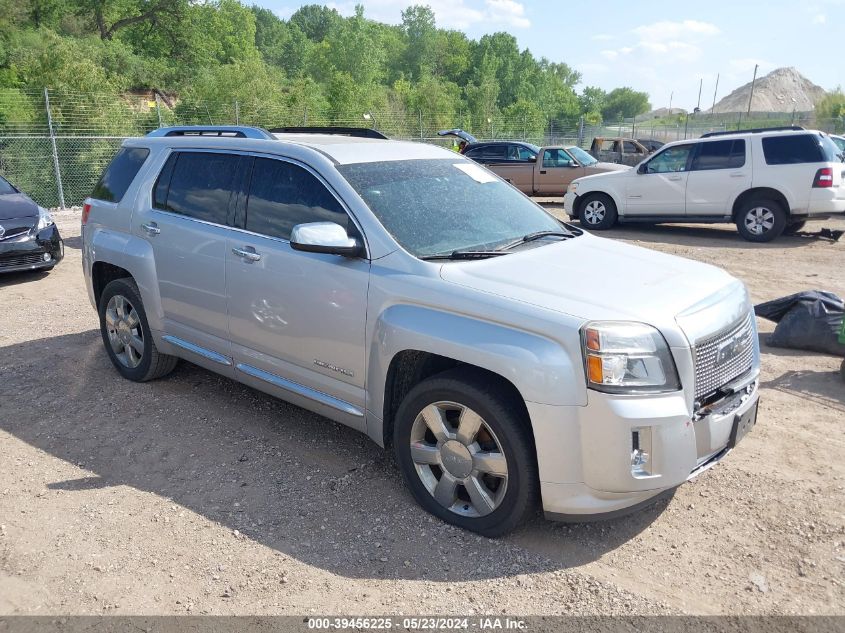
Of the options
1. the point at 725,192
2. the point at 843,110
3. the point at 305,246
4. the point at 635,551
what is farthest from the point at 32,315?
the point at 843,110

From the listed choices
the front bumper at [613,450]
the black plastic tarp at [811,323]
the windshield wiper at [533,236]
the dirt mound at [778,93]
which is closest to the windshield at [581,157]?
the black plastic tarp at [811,323]

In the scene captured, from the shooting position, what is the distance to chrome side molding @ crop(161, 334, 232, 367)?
480cm

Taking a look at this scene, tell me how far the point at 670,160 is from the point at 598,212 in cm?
172

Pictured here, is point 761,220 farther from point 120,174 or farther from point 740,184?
point 120,174

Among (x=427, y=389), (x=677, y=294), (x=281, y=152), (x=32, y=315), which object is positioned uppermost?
(x=281, y=152)

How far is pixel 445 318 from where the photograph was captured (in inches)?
138

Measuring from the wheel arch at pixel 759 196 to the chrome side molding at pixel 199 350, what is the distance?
35.2ft

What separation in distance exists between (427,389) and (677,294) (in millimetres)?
1304

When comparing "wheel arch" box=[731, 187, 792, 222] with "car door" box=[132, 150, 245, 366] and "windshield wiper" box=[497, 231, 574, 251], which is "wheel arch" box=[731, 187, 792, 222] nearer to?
"windshield wiper" box=[497, 231, 574, 251]

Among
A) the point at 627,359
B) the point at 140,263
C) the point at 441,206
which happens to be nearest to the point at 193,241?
the point at 140,263

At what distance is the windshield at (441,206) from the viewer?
13.0 feet

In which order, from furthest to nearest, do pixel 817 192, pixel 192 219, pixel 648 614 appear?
→ pixel 817 192, pixel 192 219, pixel 648 614

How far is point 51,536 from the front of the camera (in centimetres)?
362

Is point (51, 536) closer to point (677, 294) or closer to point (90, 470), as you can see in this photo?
point (90, 470)
